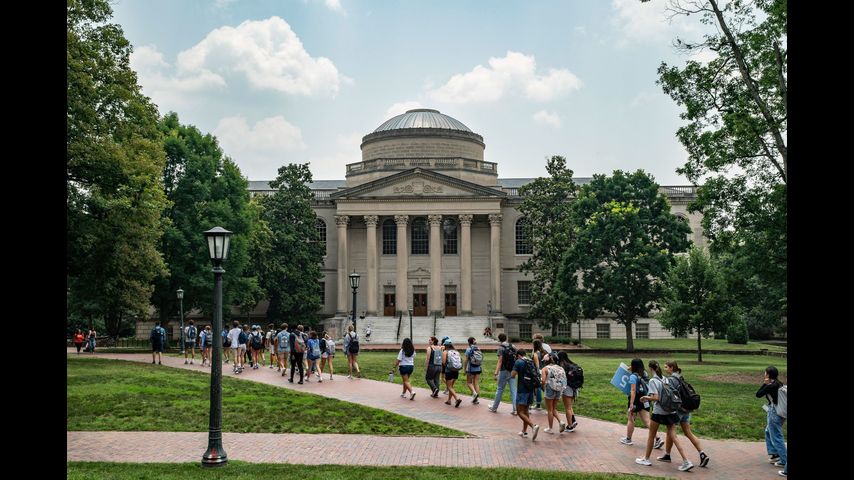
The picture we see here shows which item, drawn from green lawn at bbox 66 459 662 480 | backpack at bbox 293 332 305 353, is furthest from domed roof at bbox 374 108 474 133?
green lawn at bbox 66 459 662 480

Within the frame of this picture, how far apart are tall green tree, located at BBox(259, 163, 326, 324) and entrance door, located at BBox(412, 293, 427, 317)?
27.6 feet

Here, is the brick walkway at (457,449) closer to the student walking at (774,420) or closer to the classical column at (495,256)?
the student walking at (774,420)

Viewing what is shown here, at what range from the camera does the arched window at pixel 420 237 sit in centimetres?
6228

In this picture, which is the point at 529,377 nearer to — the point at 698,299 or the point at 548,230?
the point at 698,299

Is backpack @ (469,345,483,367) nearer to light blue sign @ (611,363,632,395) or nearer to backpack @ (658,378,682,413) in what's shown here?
light blue sign @ (611,363,632,395)

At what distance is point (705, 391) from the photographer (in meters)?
22.8

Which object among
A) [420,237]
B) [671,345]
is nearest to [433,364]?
[671,345]

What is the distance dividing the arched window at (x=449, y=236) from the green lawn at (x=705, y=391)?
2491 cm

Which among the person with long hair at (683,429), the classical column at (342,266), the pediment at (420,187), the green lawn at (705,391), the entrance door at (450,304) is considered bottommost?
the green lawn at (705,391)

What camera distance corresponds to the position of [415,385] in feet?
78.2

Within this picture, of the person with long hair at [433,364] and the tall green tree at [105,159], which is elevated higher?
the tall green tree at [105,159]

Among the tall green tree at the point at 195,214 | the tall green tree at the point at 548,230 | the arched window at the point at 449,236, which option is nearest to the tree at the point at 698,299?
the tall green tree at the point at 548,230

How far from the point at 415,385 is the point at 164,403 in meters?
8.31
